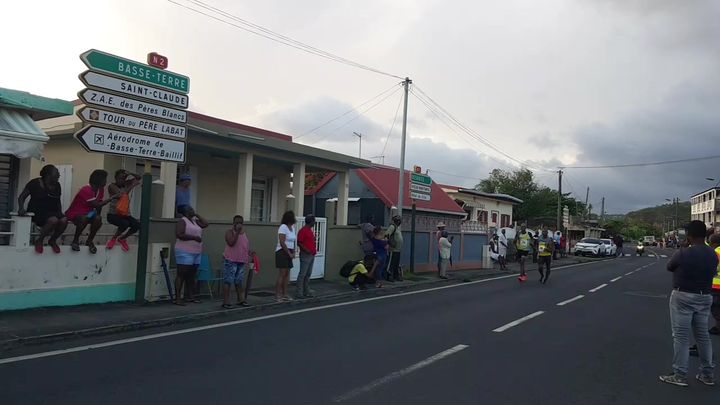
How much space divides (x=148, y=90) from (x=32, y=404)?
6.82 m

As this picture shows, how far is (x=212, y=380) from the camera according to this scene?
18.8ft

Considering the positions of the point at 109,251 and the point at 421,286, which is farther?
the point at 421,286

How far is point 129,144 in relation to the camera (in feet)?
33.1

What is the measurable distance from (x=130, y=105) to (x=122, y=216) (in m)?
2.03

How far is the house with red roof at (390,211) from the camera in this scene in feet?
68.0

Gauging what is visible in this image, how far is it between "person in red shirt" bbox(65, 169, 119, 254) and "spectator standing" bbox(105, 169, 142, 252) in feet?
0.66

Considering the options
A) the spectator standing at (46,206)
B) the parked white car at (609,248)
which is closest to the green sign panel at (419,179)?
the spectator standing at (46,206)

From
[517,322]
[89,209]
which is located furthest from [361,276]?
[89,209]

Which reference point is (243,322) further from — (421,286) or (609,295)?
(609,295)

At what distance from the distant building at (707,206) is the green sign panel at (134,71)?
274ft

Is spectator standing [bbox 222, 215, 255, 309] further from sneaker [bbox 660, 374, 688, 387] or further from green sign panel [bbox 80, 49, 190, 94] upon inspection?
sneaker [bbox 660, 374, 688, 387]

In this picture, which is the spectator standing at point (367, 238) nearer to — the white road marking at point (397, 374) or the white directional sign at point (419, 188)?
the white directional sign at point (419, 188)

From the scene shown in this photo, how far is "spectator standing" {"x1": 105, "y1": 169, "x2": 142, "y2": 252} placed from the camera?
10.2 m

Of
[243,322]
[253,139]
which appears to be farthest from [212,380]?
[253,139]
